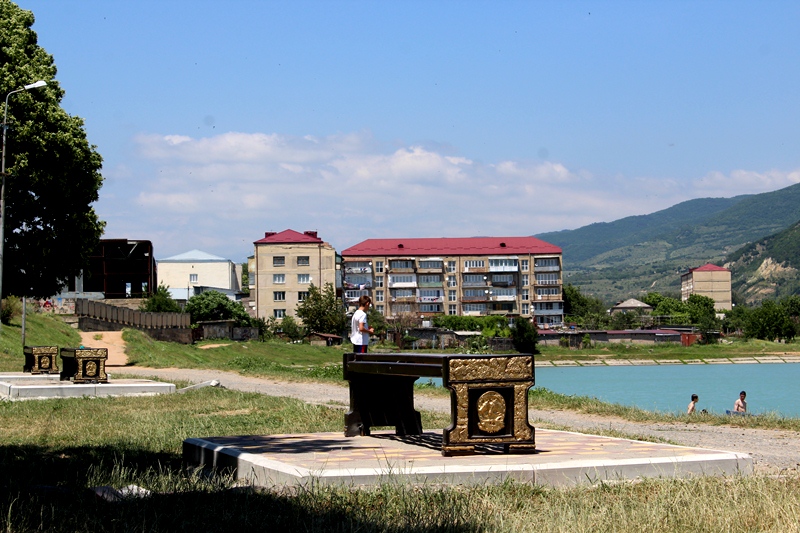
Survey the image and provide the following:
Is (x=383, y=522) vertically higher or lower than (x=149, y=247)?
lower

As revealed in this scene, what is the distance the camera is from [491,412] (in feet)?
25.5

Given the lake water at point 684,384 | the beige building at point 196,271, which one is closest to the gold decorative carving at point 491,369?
→ the lake water at point 684,384

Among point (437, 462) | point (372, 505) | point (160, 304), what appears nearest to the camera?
point (372, 505)

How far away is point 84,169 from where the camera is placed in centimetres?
3194

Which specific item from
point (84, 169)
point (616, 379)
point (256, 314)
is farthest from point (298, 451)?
point (256, 314)

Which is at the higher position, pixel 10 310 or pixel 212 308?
pixel 212 308

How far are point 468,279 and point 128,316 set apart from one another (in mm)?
77056

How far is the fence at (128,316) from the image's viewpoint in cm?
5169

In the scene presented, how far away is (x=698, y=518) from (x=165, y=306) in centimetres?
6559

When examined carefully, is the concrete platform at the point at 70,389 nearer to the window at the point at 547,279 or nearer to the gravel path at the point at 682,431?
the gravel path at the point at 682,431

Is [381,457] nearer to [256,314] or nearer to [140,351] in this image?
[140,351]

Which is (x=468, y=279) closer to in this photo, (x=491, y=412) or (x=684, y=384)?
(x=684, y=384)

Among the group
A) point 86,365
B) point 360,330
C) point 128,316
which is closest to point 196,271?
point 128,316

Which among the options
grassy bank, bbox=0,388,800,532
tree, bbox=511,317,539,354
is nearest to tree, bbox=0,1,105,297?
grassy bank, bbox=0,388,800,532
